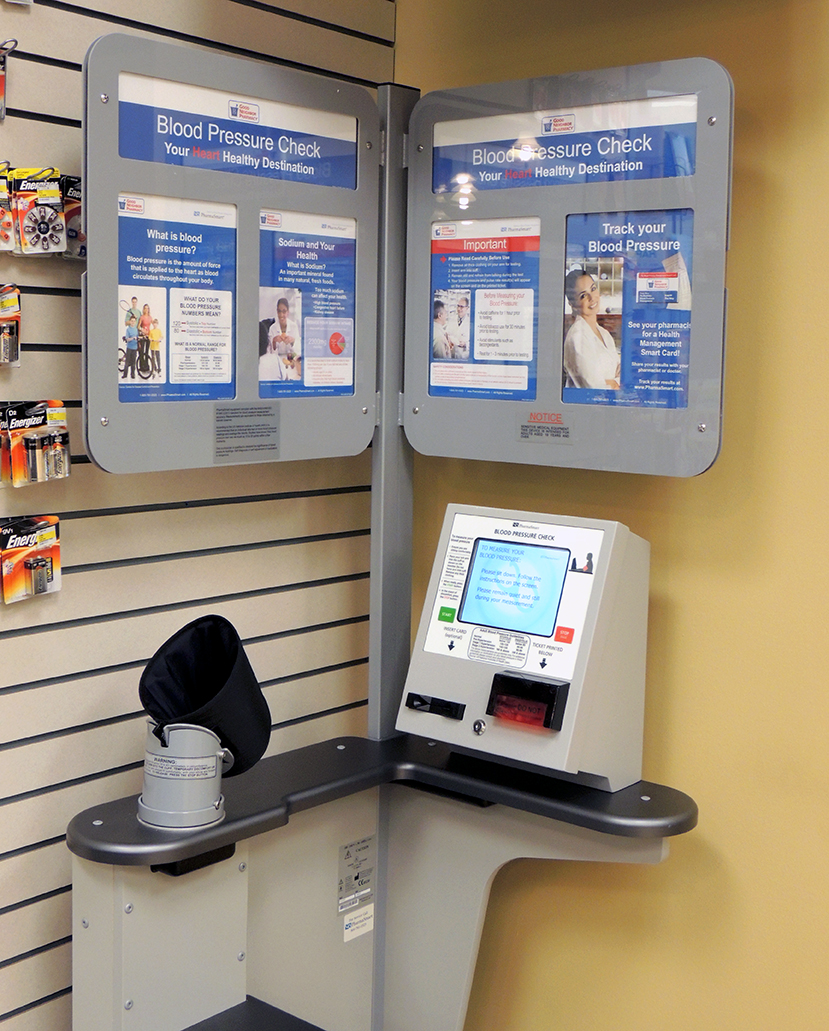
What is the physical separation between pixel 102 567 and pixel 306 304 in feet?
2.28

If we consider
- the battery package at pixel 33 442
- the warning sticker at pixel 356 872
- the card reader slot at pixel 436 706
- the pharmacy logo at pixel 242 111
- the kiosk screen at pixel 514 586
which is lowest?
the warning sticker at pixel 356 872

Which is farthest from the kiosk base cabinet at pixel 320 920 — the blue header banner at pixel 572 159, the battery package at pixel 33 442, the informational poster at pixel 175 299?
the blue header banner at pixel 572 159

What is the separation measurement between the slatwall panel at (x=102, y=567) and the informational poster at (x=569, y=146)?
1.64 feet

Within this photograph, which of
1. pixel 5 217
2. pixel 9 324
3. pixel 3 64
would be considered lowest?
pixel 9 324

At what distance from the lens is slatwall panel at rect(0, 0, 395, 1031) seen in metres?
2.13

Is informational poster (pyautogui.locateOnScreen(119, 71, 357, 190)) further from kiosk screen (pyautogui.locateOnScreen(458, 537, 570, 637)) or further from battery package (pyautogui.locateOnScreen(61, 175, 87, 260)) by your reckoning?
kiosk screen (pyautogui.locateOnScreen(458, 537, 570, 637))

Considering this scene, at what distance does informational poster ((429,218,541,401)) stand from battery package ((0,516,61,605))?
2.93ft

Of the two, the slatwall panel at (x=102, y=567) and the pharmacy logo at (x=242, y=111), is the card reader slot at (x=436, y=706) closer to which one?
the slatwall panel at (x=102, y=567)

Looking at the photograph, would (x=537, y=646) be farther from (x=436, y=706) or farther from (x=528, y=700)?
(x=436, y=706)

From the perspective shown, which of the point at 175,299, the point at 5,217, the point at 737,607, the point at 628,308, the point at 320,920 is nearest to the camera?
the point at 5,217

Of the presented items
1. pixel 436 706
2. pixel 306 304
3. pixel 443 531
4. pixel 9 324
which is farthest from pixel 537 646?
pixel 9 324

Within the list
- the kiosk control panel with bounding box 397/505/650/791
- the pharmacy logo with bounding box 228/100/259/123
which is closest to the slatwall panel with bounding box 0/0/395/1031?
the pharmacy logo with bounding box 228/100/259/123

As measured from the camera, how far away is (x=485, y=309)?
94.7 inches

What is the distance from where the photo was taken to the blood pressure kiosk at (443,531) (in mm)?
2072
